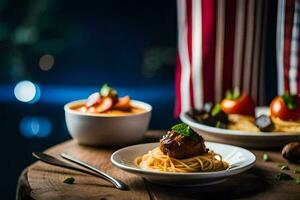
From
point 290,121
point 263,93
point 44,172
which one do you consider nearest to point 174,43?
point 263,93

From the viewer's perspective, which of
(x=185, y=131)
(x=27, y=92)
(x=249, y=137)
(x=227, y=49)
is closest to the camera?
(x=185, y=131)

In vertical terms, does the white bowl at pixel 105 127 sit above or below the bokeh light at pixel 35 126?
above

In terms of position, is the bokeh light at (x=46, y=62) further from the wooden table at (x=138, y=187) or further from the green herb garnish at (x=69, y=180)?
the green herb garnish at (x=69, y=180)

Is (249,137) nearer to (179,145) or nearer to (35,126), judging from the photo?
(179,145)

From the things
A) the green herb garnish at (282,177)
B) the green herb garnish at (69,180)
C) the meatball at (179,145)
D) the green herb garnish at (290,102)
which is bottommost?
the green herb garnish at (282,177)

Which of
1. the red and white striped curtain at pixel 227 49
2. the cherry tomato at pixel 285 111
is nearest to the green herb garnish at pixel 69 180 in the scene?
the cherry tomato at pixel 285 111

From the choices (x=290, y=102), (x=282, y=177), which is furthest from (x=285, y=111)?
(x=282, y=177)
